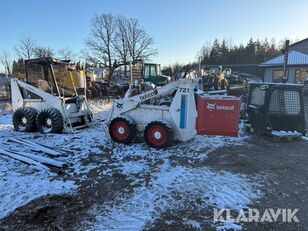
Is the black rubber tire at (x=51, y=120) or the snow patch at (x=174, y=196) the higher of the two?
the black rubber tire at (x=51, y=120)

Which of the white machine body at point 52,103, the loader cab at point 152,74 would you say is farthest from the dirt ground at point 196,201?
Answer: the loader cab at point 152,74

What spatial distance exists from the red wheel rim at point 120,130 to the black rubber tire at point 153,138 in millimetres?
578

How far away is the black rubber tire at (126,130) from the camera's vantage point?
281 inches

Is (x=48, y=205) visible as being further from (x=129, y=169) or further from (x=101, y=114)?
(x=101, y=114)

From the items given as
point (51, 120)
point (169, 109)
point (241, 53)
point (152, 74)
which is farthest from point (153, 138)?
point (241, 53)

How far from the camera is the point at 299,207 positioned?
3.99m

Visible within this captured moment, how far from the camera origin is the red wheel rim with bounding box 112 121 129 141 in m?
7.21

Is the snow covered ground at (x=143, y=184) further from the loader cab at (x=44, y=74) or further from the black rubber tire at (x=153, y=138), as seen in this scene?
the loader cab at (x=44, y=74)

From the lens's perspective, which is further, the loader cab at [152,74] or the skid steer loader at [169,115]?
the loader cab at [152,74]

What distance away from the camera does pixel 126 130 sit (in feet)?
23.6

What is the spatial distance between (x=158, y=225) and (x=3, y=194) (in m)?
2.61

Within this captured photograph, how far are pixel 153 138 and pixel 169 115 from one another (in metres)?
0.70

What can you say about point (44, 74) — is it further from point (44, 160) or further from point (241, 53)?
point (241, 53)

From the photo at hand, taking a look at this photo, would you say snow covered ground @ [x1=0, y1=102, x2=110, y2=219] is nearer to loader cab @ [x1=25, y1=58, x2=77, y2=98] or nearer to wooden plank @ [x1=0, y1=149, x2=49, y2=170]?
wooden plank @ [x1=0, y1=149, x2=49, y2=170]
